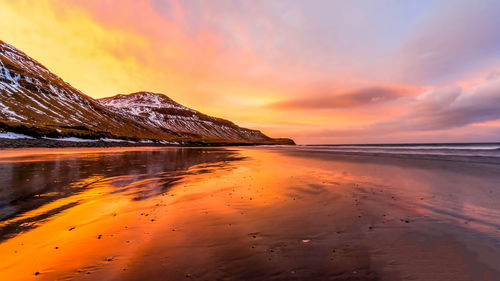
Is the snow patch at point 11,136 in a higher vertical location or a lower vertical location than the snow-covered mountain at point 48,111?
lower

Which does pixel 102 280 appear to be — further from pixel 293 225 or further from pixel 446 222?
pixel 446 222

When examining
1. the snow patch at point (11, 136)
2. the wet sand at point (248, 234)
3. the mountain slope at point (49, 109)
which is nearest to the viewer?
the wet sand at point (248, 234)

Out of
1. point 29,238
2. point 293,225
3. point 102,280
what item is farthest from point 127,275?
point 293,225

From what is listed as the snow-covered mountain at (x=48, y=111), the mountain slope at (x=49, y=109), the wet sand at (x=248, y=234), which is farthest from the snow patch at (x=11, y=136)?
the wet sand at (x=248, y=234)

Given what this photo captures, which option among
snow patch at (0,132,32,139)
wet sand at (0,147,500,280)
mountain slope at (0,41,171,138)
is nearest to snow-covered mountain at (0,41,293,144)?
mountain slope at (0,41,171,138)

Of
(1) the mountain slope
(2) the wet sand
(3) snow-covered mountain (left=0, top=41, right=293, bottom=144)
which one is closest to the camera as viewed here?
(2) the wet sand

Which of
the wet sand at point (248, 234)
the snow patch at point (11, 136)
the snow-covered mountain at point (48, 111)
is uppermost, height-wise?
the snow-covered mountain at point (48, 111)

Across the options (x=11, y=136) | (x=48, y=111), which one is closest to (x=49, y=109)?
(x=48, y=111)

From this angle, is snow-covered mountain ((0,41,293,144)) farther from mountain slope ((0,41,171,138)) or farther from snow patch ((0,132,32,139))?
snow patch ((0,132,32,139))

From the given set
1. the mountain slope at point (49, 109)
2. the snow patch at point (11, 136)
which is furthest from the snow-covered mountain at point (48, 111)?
the snow patch at point (11, 136)

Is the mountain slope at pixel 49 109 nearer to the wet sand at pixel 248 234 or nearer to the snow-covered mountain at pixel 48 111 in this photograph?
the snow-covered mountain at pixel 48 111

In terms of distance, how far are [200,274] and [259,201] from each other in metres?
5.92

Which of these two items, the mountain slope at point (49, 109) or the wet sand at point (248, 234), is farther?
the mountain slope at point (49, 109)

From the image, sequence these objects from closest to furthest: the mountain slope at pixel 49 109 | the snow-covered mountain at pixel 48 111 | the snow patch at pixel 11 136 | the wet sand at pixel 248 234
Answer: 1. the wet sand at pixel 248 234
2. the snow patch at pixel 11 136
3. the snow-covered mountain at pixel 48 111
4. the mountain slope at pixel 49 109
